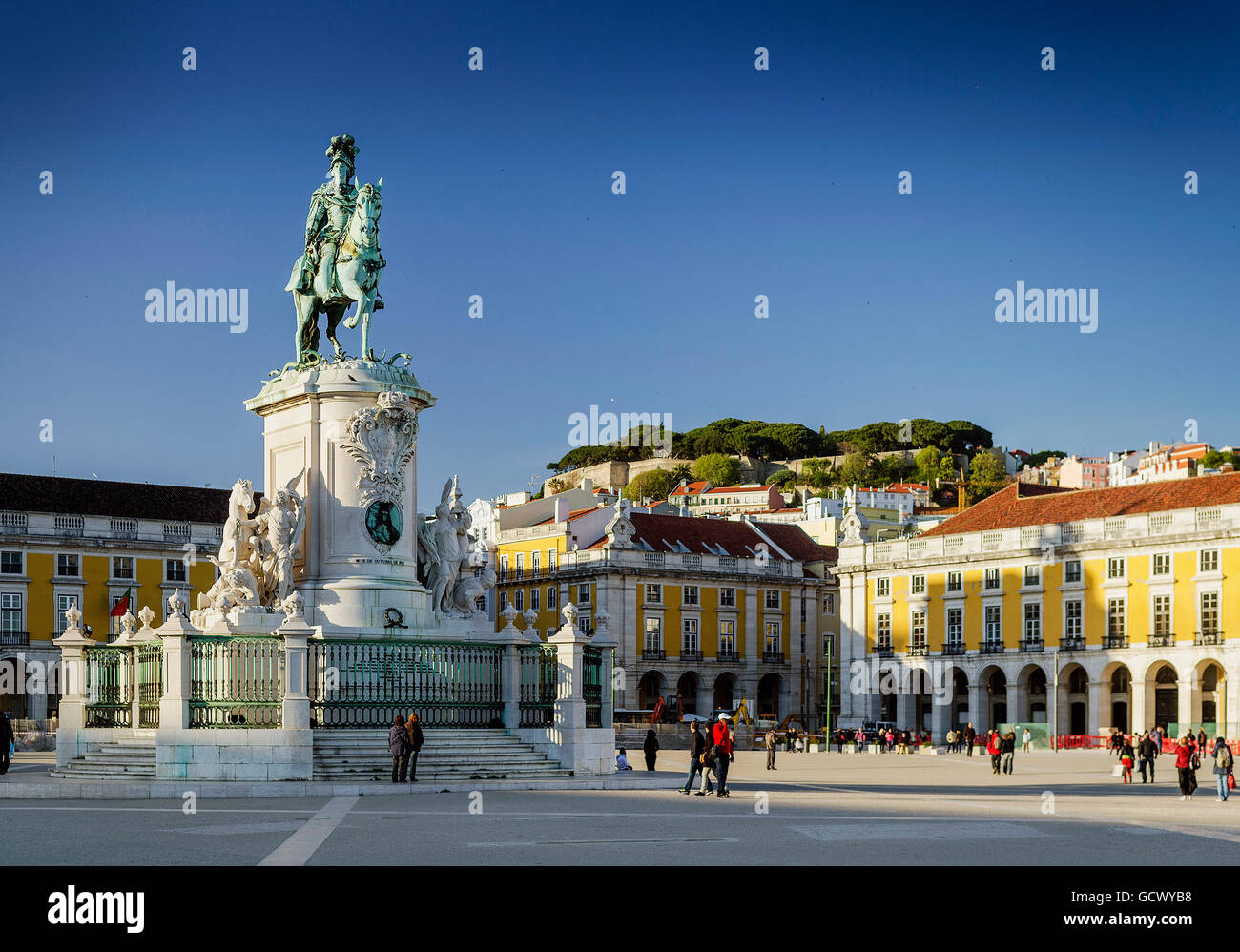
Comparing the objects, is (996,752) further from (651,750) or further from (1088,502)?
(1088,502)

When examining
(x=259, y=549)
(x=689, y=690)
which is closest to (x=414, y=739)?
(x=259, y=549)

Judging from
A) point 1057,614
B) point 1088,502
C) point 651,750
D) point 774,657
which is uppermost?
point 1088,502

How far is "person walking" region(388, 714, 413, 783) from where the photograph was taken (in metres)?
23.0

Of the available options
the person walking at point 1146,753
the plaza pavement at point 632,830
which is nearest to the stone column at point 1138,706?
the person walking at point 1146,753

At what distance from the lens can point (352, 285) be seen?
26562 mm

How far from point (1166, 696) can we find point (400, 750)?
1924 inches

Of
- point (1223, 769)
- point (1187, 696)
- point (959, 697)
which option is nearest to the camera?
point (1223, 769)

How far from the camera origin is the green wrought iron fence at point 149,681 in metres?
25.6

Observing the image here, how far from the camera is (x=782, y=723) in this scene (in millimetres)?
79375

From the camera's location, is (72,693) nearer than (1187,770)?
No

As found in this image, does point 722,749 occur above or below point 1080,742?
above
